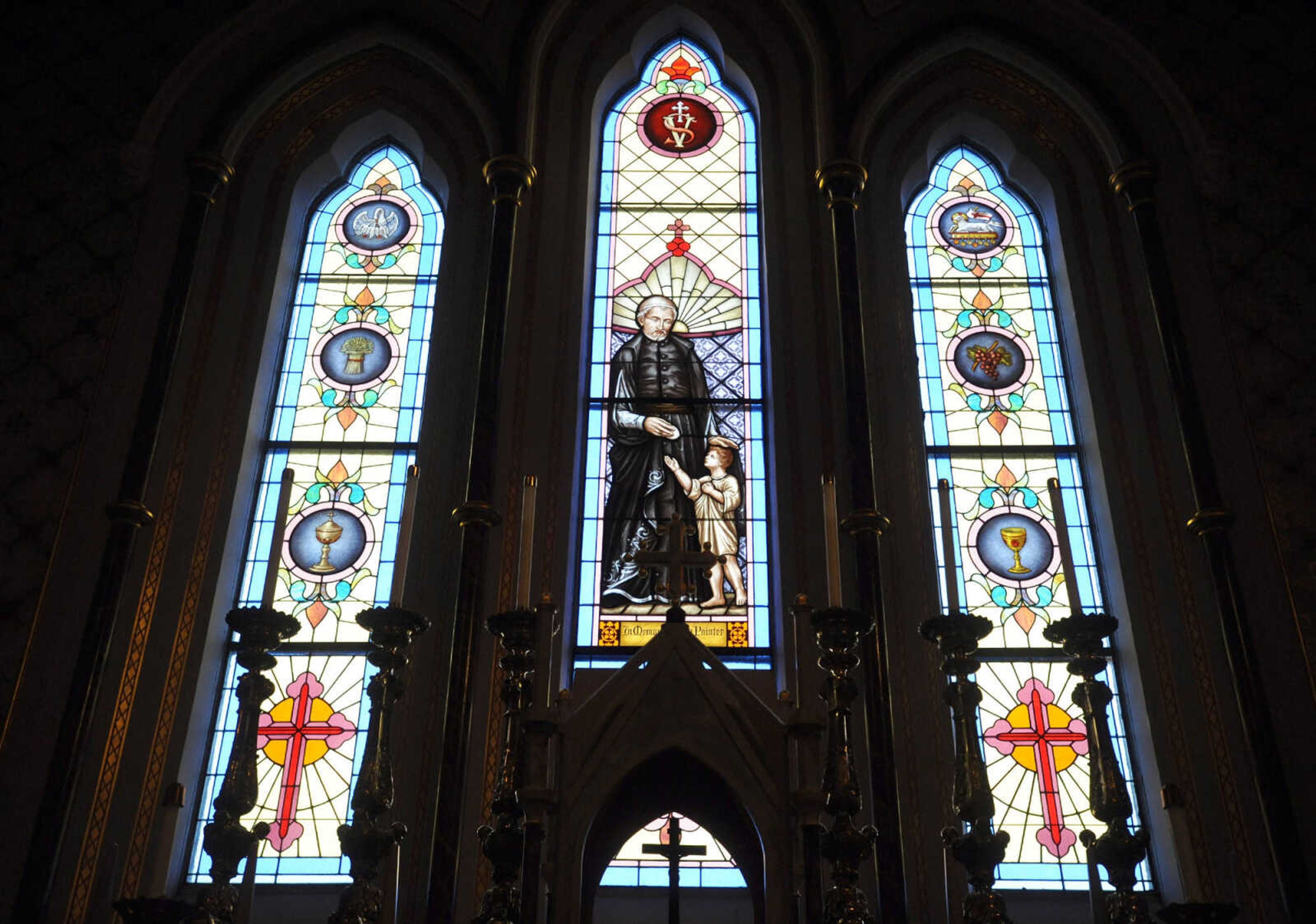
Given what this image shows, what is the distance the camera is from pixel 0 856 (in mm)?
6082

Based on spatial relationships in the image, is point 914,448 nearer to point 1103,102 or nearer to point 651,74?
point 1103,102

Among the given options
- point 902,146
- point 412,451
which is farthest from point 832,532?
point 902,146

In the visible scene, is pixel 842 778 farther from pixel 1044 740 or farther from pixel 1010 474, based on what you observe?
pixel 1010 474

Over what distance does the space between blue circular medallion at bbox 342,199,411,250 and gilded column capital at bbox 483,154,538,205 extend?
2.88 feet

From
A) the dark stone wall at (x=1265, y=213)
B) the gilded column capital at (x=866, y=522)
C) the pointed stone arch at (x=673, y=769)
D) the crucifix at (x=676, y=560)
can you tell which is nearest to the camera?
the pointed stone arch at (x=673, y=769)

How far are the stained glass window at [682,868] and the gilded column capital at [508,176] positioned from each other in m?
3.57

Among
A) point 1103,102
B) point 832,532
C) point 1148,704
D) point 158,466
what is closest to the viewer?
point 832,532

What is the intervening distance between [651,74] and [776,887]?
6.22 metres

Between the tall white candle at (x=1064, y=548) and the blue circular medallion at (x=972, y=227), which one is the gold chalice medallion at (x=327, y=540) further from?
the tall white candle at (x=1064, y=548)

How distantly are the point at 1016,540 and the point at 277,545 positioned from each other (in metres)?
4.34

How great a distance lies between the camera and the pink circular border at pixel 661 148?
351 inches

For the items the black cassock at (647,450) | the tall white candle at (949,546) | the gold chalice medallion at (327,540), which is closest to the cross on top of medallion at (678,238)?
the black cassock at (647,450)

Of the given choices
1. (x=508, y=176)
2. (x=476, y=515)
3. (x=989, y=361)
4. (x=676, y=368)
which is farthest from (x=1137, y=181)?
(x=476, y=515)

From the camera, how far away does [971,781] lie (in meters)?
4.24
